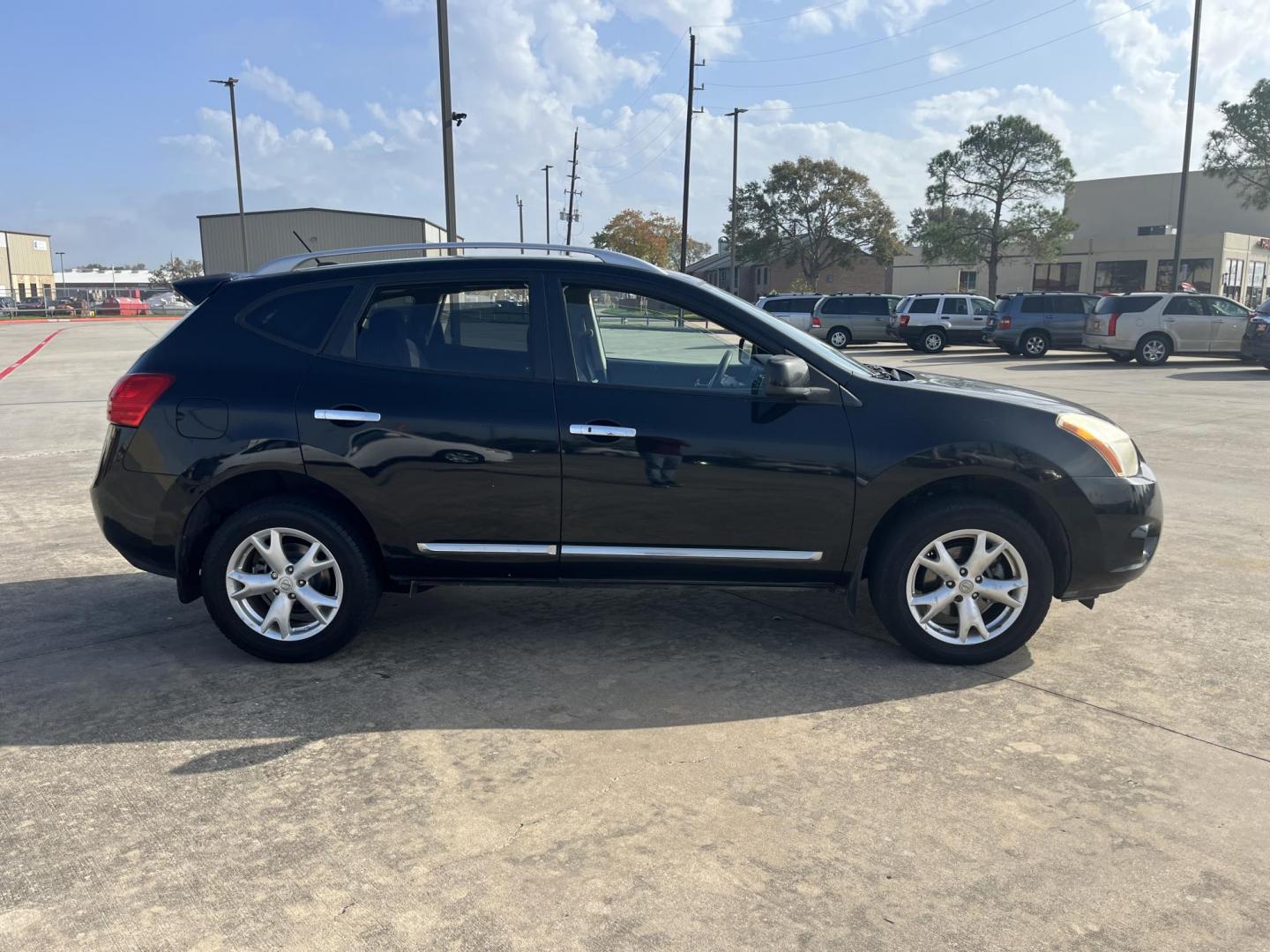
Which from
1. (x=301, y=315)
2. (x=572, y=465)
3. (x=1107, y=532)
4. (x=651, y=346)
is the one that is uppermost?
(x=301, y=315)

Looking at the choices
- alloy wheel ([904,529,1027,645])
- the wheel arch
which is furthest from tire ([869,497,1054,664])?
the wheel arch

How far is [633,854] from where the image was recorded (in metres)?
2.85

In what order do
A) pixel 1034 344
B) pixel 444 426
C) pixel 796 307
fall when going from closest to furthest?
pixel 444 426
pixel 1034 344
pixel 796 307

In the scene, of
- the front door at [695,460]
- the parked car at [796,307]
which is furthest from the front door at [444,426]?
the parked car at [796,307]

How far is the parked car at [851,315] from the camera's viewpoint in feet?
102

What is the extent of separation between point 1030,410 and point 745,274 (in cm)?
8681

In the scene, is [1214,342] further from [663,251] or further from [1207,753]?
[663,251]

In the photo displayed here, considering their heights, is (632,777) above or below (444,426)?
below

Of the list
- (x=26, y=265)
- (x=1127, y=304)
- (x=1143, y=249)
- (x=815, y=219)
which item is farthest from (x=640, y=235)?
(x=26, y=265)

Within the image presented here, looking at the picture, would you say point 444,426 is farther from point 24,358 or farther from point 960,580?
point 24,358

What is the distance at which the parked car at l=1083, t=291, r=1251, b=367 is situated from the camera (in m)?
22.0

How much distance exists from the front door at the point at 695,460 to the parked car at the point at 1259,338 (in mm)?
19107

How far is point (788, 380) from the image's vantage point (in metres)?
3.99

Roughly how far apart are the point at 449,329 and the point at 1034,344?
2507 centimetres
